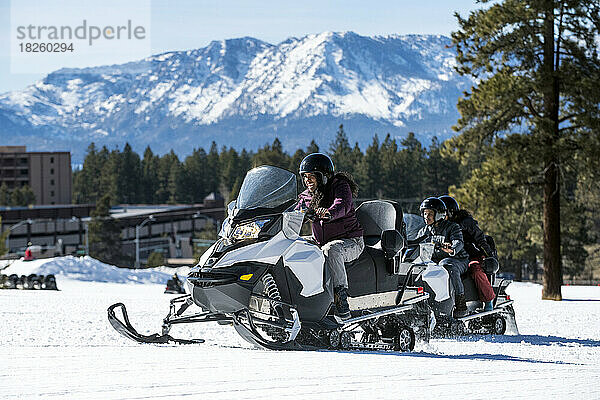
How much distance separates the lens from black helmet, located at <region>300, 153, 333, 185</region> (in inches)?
366

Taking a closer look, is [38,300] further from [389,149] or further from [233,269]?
[389,149]

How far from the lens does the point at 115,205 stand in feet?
573

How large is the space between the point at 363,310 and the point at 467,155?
16644mm

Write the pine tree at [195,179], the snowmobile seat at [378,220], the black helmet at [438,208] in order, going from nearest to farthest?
1. the snowmobile seat at [378,220]
2. the black helmet at [438,208]
3. the pine tree at [195,179]

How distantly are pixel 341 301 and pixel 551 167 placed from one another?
645 inches

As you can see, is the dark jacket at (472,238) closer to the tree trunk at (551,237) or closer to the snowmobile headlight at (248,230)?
the snowmobile headlight at (248,230)

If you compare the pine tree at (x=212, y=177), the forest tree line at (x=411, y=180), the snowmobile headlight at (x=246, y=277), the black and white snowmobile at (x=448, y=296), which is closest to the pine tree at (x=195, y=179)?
the forest tree line at (x=411, y=180)

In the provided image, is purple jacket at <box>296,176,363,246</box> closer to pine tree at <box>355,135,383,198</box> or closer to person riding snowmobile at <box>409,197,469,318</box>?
person riding snowmobile at <box>409,197,469,318</box>

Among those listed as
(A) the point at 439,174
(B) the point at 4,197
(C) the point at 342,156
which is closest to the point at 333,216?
(A) the point at 439,174

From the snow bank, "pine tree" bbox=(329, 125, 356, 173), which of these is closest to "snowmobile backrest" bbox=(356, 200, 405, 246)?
the snow bank

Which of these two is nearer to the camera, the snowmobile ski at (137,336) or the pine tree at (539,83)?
the snowmobile ski at (137,336)

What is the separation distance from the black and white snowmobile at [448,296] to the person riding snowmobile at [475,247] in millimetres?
86

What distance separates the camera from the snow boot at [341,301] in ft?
30.2

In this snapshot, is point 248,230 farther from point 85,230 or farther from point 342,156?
point 342,156
